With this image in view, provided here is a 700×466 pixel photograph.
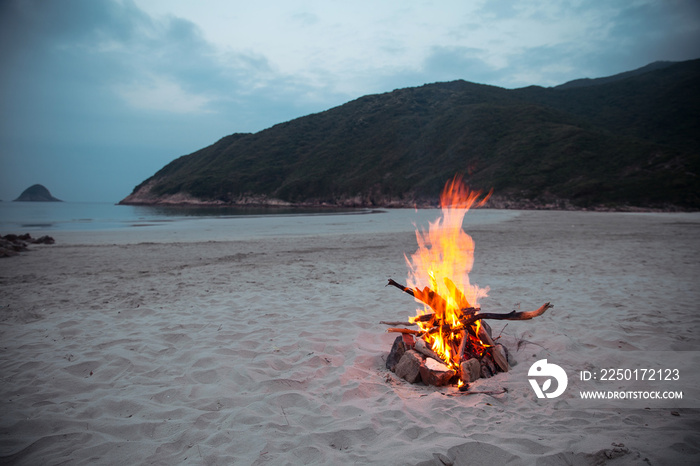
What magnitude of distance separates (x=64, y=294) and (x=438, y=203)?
5816cm

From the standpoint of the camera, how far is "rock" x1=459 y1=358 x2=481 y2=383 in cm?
358

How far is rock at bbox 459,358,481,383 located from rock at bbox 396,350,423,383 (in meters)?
0.42

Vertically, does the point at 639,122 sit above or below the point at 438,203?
above

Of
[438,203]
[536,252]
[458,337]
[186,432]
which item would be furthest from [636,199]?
[186,432]

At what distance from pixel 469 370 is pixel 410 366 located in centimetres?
60

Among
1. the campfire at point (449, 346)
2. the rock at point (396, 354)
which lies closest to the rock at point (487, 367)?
the campfire at point (449, 346)

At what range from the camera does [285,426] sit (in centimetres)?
285

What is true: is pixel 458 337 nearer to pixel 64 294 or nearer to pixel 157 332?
pixel 157 332

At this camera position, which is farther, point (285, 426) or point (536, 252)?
point (536, 252)

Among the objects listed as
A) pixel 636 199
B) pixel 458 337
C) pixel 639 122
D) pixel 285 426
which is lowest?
pixel 285 426

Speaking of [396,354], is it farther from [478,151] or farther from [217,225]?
[478,151]

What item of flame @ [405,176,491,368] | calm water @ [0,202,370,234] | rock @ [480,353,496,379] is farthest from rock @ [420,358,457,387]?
calm water @ [0,202,370,234]
